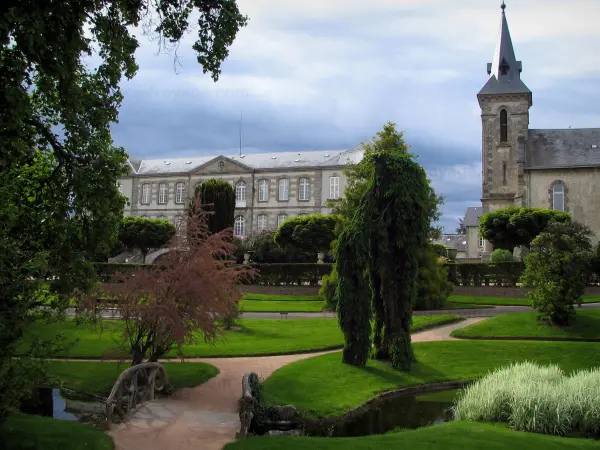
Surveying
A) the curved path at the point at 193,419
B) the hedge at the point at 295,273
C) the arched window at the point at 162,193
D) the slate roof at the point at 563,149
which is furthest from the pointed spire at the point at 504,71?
the curved path at the point at 193,419

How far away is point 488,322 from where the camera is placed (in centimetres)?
2138

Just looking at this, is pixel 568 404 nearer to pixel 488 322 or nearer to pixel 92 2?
pixel 92 2

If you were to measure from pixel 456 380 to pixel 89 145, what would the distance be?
10.7 meters

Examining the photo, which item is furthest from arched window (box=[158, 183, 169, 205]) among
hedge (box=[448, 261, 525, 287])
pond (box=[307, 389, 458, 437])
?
pond (box=[307, 389, 458, 437])

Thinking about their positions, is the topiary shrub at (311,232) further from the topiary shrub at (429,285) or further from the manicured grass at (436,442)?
the manicured grass at (436,442)

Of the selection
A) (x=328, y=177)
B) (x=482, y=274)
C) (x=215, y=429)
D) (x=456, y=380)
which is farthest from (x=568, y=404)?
(x=328, y=177)

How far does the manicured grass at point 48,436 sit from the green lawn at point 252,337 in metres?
5.82

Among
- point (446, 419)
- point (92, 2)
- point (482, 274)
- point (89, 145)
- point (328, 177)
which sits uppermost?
point (328, 177)

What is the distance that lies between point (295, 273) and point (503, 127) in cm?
2680

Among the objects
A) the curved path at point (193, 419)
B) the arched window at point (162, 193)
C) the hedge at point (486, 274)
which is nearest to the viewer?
the curved path at point (193, 419)

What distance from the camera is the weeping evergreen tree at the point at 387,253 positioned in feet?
49.0

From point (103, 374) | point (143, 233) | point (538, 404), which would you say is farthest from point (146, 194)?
point (538, 404)

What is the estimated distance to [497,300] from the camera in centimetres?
3091

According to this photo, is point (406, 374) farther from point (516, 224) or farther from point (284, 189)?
point (284, 189)
